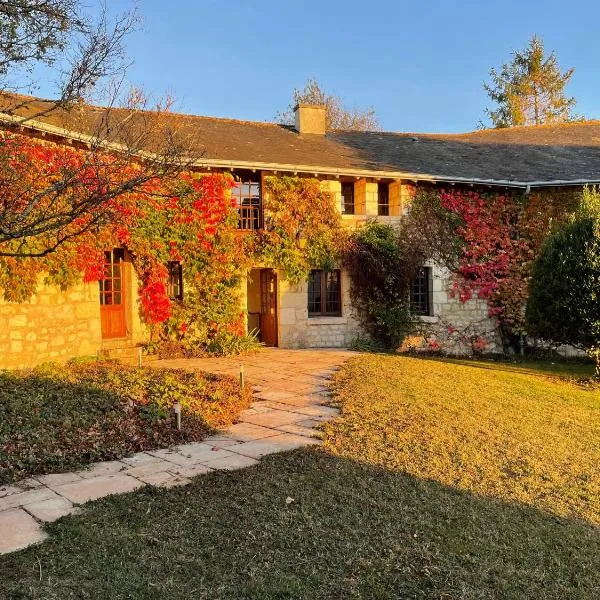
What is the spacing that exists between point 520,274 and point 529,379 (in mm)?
4850

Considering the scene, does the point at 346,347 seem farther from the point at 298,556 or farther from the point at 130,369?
the point at 298,556

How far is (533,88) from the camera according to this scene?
1100 inches

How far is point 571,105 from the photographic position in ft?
90.8

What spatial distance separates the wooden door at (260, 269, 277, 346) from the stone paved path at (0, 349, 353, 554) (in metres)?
4.52

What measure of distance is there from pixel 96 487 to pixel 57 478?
1.51 feet

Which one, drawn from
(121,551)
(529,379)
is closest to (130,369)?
(121,551)

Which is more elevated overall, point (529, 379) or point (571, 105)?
point (571, 105)

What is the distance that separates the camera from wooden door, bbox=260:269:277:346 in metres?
13.1

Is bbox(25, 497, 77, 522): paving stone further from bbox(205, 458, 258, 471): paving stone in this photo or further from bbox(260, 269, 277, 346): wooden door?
bbox(260, 269, 277, 346): wooden door

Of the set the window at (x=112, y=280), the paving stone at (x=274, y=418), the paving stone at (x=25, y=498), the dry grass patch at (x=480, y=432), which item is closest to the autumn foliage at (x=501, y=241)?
the dry grass patch at (x=480, y=432)

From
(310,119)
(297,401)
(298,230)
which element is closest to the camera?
(297,401)

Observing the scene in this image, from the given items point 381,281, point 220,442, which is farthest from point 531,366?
point 220,442

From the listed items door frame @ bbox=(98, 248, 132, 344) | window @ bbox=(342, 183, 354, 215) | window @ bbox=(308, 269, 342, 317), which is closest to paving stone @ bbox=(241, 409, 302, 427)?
door frame @ bbox=(98, 248, 132, 344)

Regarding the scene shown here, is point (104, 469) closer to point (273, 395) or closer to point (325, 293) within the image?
point (273, 395)
